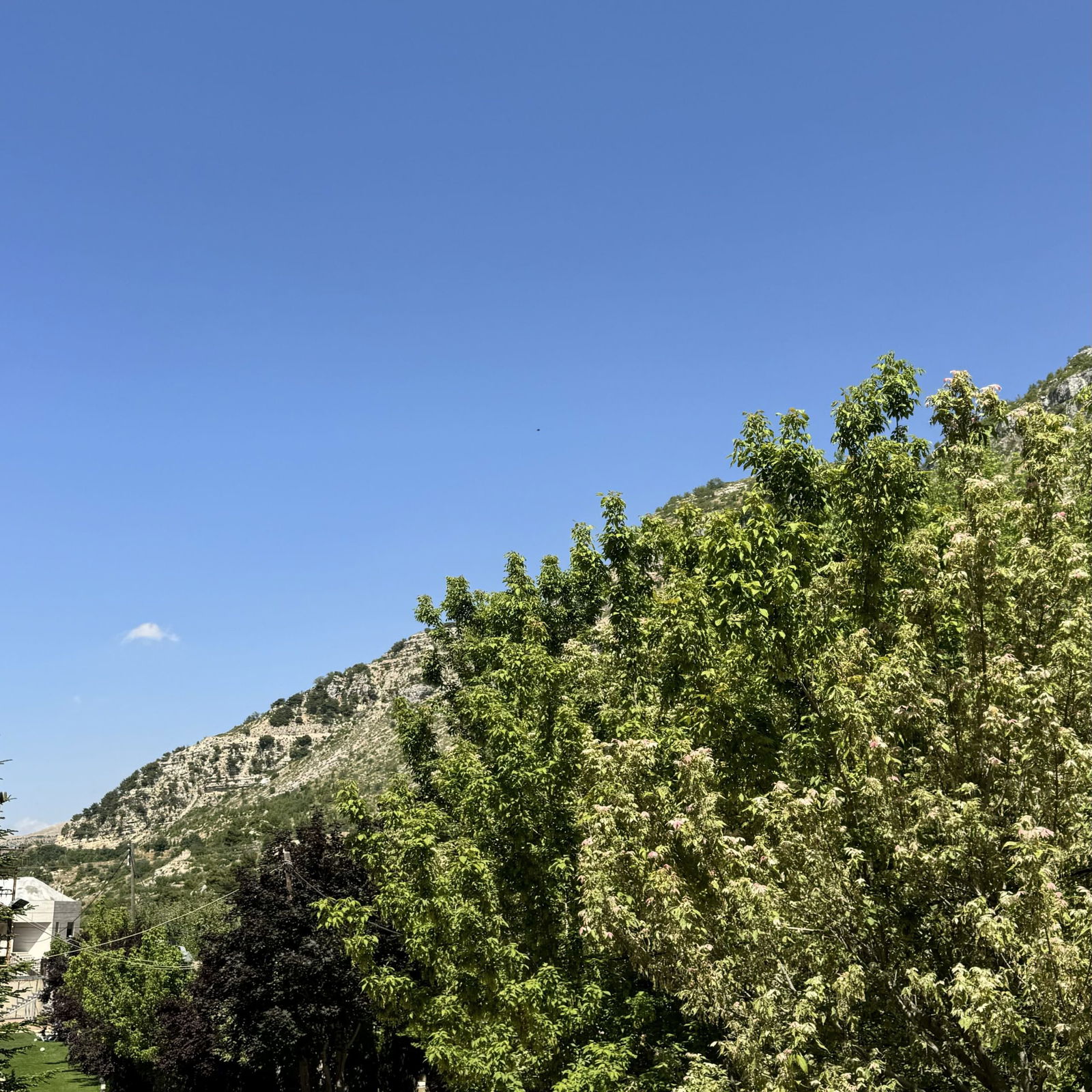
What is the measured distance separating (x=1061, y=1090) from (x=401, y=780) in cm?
1519

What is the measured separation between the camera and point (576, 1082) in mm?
11305

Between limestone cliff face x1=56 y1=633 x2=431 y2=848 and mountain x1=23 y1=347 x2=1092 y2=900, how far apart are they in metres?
0.26

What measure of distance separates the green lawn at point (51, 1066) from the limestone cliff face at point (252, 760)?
4136cm

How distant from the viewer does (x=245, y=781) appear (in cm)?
13300

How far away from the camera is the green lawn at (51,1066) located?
48.0 metres

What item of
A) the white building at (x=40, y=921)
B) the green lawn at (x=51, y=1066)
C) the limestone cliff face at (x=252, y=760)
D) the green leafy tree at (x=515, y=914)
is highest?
the limestone cliff face at (x=252, y=760)

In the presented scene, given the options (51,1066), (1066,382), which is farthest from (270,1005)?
(1066,382)

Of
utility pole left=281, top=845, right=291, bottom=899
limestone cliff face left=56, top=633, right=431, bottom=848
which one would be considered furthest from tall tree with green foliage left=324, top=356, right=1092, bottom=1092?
limestone cliff face left=56, top=633, right=431, bottom=848

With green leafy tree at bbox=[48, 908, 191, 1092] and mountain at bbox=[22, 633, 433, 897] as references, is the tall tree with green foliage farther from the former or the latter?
mountain at bbox=[22, 633, 433, 897]

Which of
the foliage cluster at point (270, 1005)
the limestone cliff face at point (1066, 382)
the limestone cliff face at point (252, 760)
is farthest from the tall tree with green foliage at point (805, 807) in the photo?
the limestone cliff face at point (252, 760)

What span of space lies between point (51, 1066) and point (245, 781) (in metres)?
77.1

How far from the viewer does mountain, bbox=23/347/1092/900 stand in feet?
299

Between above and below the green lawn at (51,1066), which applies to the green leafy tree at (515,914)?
above

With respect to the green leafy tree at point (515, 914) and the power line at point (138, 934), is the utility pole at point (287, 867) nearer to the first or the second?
the power line at point (138, 934)
